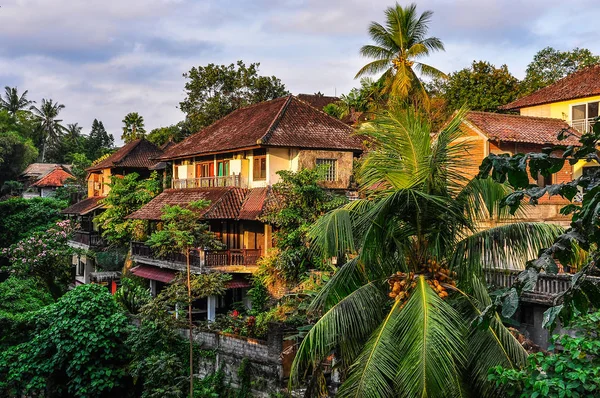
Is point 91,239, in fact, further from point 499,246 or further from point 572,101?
point 499,246

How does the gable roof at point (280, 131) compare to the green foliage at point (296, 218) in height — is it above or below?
above

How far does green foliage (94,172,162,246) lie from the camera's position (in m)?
30.3

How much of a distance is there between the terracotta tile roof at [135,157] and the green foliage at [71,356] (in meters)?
17.6

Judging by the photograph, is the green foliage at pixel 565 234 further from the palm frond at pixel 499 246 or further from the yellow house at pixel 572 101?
the yellow house at pixel 572 101

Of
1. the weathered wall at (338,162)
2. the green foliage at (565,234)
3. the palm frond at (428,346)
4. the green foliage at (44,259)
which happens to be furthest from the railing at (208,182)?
the green foliage at (565,234)

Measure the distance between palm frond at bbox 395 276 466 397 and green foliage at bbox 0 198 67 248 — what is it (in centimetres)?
3622

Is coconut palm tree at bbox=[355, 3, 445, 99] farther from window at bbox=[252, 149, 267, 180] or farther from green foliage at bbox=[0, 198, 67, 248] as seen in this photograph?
green foliage at bbox=[0, 198, 67, 248]

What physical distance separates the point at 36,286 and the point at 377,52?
1933cm

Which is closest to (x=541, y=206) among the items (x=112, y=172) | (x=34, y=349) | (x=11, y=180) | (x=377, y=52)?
(x=377, y=52)

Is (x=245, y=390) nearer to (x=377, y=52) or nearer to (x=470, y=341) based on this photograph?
(x=470, y=341)

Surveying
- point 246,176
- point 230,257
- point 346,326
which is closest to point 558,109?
point 246,176

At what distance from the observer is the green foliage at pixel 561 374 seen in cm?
680

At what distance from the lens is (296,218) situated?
21.0 meters

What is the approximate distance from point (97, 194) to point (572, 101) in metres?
30.6
